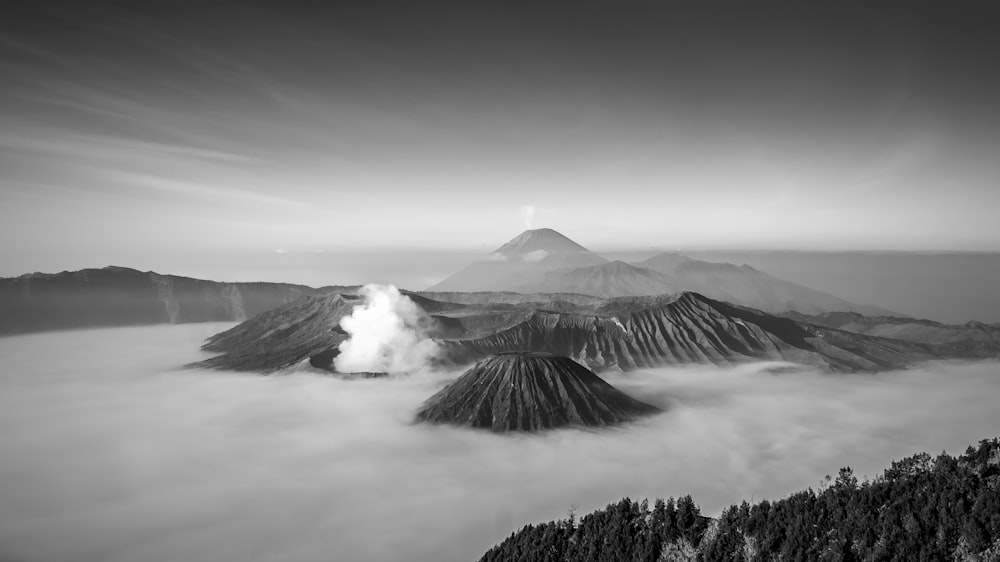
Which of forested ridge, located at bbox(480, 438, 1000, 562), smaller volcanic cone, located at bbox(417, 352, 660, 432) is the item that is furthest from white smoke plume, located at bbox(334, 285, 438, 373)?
forested ridge, located at bbox(480, 438, 1000, 562)

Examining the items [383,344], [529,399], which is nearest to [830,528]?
[529,399]

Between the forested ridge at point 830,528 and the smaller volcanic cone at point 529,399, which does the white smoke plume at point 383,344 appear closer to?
the smaller volcanic cone at point 529,399

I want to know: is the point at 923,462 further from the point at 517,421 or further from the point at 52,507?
the point at 52,507

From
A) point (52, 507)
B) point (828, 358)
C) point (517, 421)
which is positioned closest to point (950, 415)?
point (828, 358)

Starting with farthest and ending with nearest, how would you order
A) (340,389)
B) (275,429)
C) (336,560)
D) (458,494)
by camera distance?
(340,389)
(275,429)
(458,494)
(336,560)

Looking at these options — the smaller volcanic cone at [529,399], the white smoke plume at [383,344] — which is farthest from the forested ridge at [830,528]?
the white smoke plume at [383,344]

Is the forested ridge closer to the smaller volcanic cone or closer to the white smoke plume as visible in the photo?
the smaller volcanic cone
